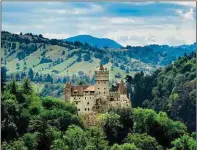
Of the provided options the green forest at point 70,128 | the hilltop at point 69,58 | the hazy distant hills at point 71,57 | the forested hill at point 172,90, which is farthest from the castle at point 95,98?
the hazy distant hills at point 71,57

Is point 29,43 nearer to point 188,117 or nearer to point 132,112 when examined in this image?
point 188,117

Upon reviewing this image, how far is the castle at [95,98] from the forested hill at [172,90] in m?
7.01

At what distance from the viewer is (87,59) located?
7956 centimetres

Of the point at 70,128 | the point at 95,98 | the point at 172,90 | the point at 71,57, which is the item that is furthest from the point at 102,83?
the point at 71,57

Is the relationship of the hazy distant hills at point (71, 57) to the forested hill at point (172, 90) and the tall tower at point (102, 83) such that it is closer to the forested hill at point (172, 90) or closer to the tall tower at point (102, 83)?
the forested hill at point (172, 90)

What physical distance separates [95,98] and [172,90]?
17082 mm

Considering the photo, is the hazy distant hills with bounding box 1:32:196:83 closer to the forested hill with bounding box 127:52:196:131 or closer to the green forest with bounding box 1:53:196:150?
the forested hill with bounding box 127:52:196:131

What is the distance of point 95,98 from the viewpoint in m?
36.0

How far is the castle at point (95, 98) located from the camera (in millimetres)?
35188

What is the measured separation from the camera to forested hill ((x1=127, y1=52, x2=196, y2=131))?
150 ft

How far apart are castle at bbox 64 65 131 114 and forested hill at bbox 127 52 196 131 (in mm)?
7013

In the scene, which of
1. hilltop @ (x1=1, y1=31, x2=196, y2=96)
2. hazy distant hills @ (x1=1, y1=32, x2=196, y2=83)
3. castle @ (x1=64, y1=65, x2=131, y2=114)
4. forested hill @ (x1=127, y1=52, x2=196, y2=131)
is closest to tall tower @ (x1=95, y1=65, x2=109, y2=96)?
castle @ (x1=64, y1=65, x2=131, y2=114)

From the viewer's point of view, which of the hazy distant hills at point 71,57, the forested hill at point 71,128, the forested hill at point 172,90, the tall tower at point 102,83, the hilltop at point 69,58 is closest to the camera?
the forested hill at point 71,128

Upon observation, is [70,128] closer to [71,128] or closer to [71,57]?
[71,128]
